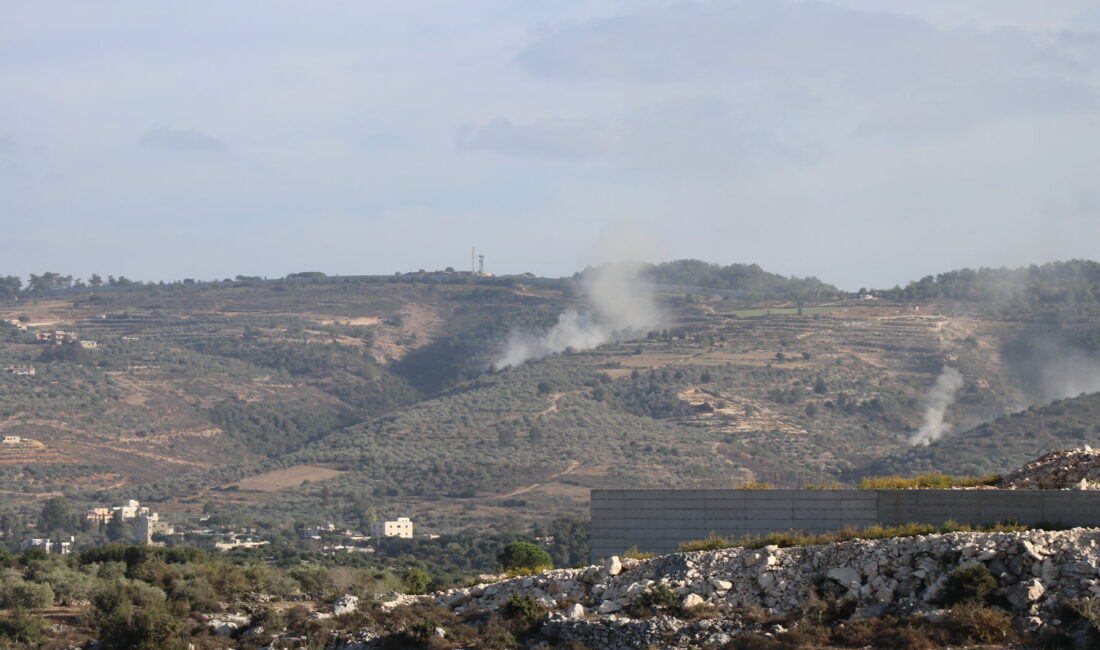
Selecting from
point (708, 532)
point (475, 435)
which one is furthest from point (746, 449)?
point (708, 532)

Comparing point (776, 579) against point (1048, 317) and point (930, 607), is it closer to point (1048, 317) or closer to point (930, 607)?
point (930, 607)

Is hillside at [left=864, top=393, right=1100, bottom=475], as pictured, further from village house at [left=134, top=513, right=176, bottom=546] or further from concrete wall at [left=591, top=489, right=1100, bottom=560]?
concrete wall at [left=591, top=489, right=1100, bottom=560]

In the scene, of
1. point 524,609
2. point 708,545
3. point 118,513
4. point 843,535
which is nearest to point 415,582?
point 708,545

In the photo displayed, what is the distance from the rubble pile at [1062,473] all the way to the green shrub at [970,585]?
6858mm

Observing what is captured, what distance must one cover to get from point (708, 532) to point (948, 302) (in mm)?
161516

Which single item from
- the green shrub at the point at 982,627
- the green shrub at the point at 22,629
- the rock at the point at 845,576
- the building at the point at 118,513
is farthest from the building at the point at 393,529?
the green shrub at the point at 982,627

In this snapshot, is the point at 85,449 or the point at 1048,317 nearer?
the point at 85,449

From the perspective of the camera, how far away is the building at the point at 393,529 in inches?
4683

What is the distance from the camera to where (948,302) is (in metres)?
196

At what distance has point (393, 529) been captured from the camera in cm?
12038

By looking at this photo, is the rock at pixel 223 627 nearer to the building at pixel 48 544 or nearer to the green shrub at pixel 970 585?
the green shrub at pixel 970 585

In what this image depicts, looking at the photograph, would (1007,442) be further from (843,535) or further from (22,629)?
(22,629)

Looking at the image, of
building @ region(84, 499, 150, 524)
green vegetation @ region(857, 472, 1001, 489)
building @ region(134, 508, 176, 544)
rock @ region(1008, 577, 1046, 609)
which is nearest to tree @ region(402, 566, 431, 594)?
green vegetation @ region(857, 472, 1001, 489)

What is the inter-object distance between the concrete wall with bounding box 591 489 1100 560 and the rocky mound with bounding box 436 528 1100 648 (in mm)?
3077
